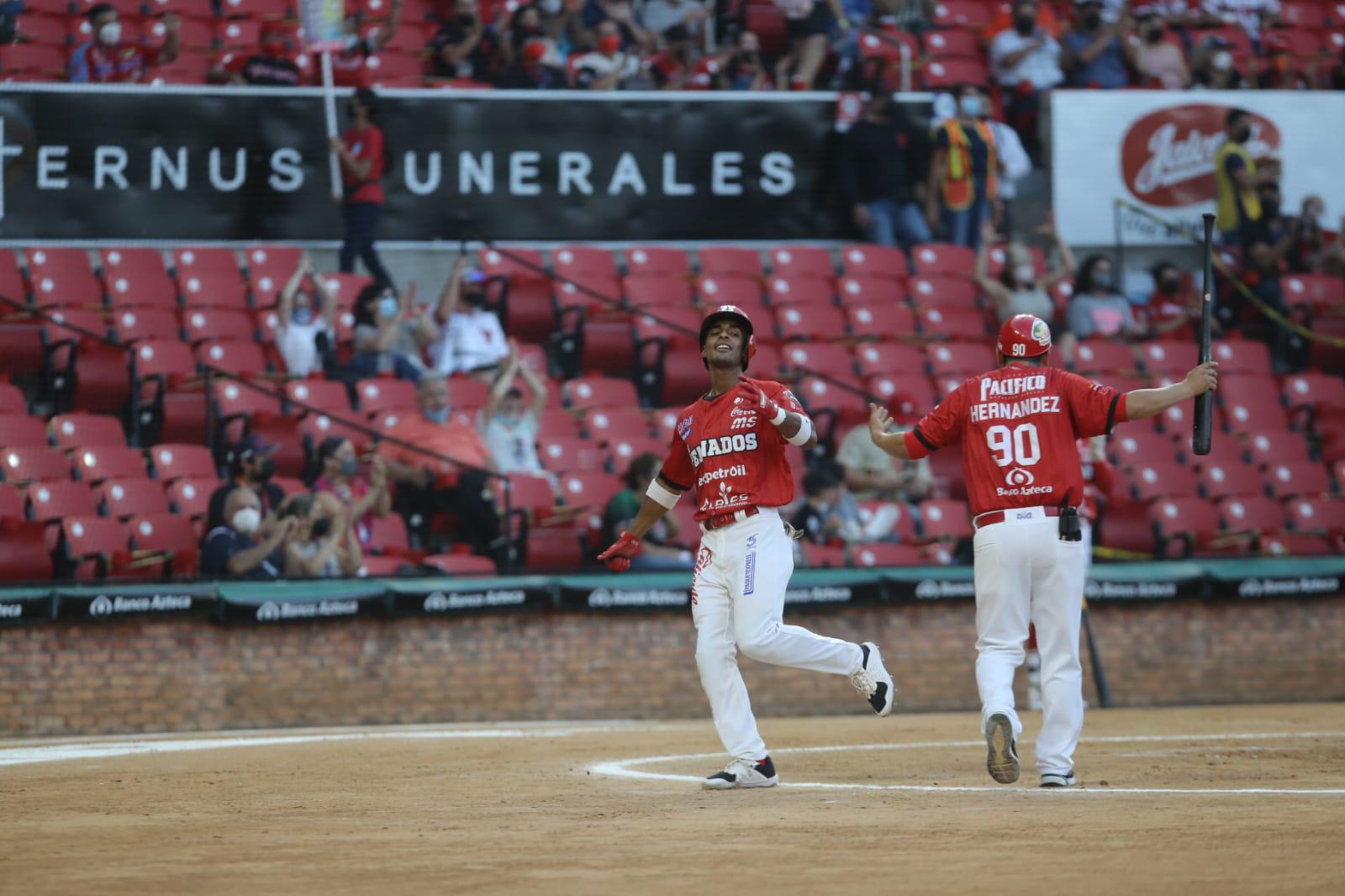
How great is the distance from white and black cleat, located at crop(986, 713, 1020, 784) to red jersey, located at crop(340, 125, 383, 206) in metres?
12.2

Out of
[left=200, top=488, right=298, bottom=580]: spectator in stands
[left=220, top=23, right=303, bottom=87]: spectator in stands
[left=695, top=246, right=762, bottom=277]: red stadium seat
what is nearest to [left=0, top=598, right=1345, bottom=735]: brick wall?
[left=200, top=488, right=298, bottom=580]: spectator in stands

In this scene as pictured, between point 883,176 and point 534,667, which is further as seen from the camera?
point 883,176

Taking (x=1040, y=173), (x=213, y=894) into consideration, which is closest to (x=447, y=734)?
(x=213, y=894)

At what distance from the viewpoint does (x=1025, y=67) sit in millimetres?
22031

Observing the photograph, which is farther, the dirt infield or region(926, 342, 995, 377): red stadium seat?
region(926, 342, 995, 377): red stadium seat

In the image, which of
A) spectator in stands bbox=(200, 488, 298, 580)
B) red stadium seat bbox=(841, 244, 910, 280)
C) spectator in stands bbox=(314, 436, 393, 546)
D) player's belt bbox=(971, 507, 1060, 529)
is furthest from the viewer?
red stadium seat bbox=(841, 244, 910, 280)

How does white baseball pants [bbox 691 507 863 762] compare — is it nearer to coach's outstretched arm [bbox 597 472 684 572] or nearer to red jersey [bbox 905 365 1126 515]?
coach's outstretched arm [bbox 597 472 684 572]

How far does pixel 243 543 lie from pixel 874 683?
24.7ft

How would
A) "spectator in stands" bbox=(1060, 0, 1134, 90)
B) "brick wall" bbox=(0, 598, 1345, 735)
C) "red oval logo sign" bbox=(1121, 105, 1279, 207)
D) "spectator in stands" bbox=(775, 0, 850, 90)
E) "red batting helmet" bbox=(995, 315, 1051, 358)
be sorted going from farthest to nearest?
"spectator in stands" bbox=(1060, 0, 1134, 90)
"red oval logo sign" bbox=(1121, 105, 1279, 207)
"spectator in stands" bbox=(775, 0, 850, 90)
"brick wall" bbox=(0, 598, 1345, 735)
"red batting helmet" bbox=(995, 315, 1051, 358)

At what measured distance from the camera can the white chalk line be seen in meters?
8.01

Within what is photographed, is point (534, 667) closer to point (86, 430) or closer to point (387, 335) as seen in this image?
point (387, 335)

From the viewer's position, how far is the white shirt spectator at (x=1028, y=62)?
22000 millimetres

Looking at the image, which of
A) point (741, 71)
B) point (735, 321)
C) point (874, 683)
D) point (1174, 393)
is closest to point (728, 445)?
point (735, 321)

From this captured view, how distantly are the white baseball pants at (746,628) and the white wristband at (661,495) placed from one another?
1.75 ft
